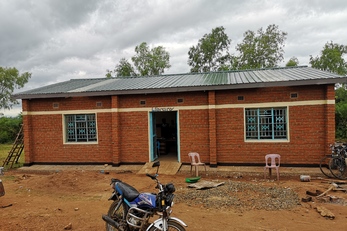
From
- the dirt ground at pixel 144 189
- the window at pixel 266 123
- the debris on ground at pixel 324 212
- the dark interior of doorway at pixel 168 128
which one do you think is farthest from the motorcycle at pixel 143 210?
the dark interior of doorway at pixel 168 128

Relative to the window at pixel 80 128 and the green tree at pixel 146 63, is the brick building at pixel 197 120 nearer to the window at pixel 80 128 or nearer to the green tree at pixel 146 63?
the window at pixel 80 128

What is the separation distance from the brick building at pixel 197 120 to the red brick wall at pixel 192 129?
0.11 ft

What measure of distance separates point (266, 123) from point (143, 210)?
280 inches

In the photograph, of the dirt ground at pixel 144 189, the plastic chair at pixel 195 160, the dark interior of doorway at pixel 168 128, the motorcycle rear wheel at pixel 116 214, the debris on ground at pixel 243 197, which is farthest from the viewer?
the dark interior of doorway at pixel 168 128

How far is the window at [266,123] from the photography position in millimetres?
9375

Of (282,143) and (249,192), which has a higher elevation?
(282,143)

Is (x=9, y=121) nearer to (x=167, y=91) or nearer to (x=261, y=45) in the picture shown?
(x=167, y=91)

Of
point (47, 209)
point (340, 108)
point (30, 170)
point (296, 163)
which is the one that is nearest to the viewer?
point (47, 209)

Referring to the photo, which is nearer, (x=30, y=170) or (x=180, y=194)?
(x=180, y=194)

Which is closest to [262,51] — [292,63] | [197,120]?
[292,63]

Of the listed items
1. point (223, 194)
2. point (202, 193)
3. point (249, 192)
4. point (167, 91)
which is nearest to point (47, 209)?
point (202, 193)

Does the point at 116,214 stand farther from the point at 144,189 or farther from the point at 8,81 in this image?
the point at 8,81

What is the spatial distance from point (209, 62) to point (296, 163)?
1943cm

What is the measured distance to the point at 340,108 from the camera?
17.4 metres
